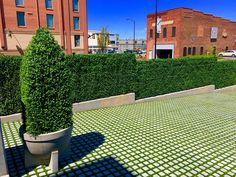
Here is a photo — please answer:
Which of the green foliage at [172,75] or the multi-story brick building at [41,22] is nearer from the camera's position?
the green foliage at [172,75]

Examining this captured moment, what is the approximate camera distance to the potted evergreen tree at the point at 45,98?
12.5 ft

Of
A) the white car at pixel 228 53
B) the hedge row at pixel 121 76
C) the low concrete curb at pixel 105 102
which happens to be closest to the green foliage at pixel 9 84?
the hedge row at pixel 121 76

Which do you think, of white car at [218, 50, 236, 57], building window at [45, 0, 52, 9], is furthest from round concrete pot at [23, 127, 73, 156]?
white car at [218, 50, 236, 57]

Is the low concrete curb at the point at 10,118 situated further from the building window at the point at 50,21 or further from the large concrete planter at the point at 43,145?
the building window at the point at 50,21

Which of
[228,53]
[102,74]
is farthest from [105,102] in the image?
[228,53]

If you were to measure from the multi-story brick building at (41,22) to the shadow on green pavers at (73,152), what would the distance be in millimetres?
19169

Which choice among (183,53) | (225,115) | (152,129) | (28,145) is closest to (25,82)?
(28,145)

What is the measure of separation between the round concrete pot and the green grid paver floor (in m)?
0.51

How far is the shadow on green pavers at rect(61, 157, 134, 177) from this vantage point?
4047mm

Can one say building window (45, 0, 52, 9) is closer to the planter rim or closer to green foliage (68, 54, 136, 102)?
green foliage (68, 54, 136, 102)

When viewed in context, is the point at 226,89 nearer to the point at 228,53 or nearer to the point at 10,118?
the point at 10,118

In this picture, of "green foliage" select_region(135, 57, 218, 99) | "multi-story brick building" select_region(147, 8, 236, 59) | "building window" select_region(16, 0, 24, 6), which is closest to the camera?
"green foliage" select_region(135, 57, 218, 99)

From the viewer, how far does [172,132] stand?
6457 mm

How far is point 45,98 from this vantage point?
394 centimetres
